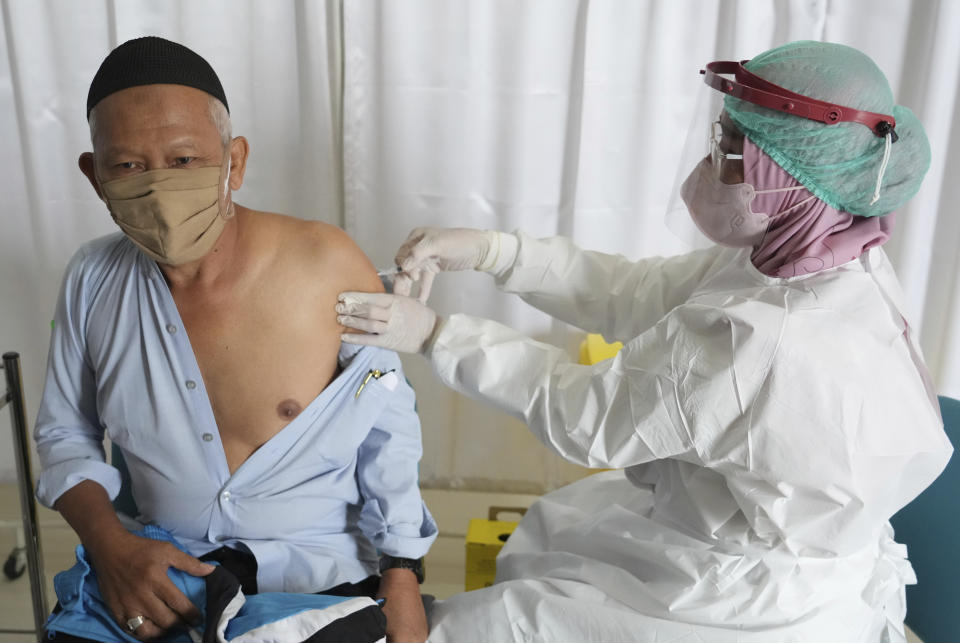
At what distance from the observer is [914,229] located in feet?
7.84

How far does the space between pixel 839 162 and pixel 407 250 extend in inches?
31.9

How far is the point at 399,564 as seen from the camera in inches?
56.0

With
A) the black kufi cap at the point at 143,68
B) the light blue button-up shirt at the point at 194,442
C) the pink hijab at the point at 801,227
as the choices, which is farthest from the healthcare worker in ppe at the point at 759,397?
the black kufi cap at the point at 143,68

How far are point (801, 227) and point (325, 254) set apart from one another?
811mm

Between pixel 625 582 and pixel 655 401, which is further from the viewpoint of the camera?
pixel 625 582

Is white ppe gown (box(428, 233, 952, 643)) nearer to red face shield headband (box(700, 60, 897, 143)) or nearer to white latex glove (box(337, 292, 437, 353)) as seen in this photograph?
white latex glove (box(337, 292, 437, 353))

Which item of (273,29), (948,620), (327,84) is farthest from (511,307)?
(948,620)

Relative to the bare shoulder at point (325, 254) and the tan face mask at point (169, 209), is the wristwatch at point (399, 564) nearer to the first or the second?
the bare shoulder at point (325, 254)

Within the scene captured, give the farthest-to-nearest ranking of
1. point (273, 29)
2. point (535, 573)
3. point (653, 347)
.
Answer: point (273, 29) → point (535, 573) → point (653, 347)

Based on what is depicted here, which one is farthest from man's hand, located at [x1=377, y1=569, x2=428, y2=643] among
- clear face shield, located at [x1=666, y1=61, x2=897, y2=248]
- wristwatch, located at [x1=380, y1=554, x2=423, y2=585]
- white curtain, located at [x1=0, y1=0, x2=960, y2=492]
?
white curtain, located at [x1=0, y1=0, x2=960, y2=492]

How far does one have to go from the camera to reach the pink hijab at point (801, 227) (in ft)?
4.30

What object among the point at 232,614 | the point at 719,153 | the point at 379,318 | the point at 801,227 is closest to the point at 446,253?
the point at 379,318

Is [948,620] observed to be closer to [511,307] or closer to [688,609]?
[688,609]

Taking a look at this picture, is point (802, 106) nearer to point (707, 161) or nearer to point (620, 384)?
point (707, 161)
